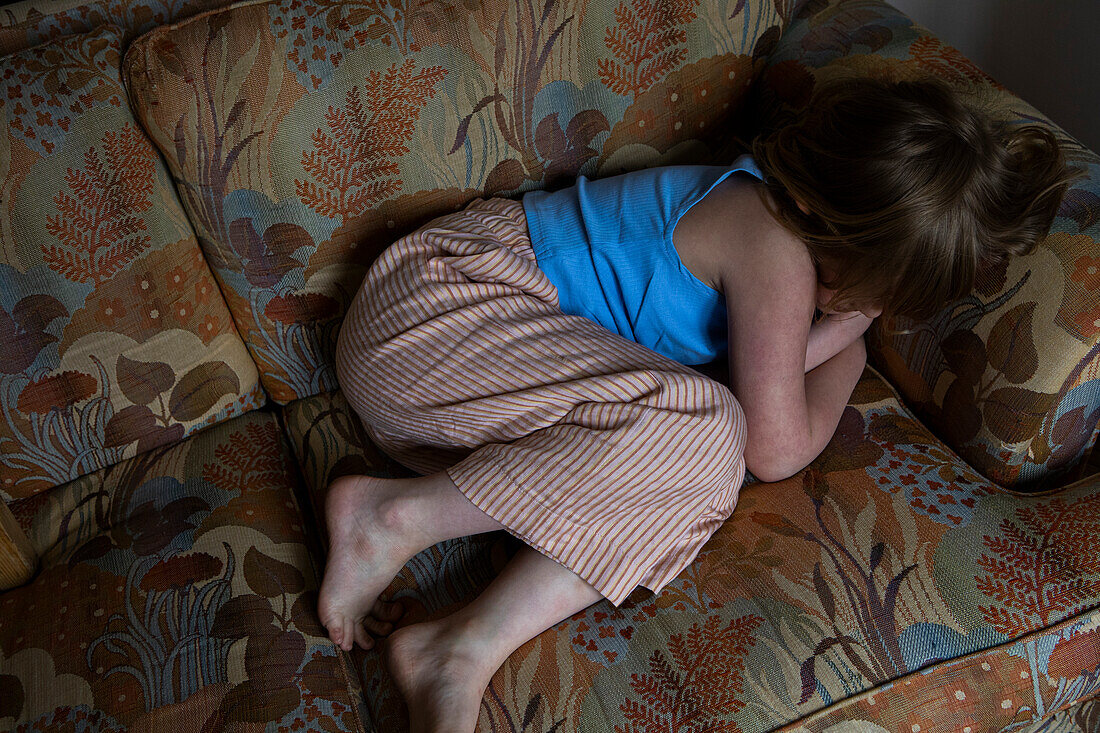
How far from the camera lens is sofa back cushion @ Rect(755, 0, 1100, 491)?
852mm

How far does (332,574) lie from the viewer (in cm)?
87

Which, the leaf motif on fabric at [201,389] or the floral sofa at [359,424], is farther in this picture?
the leaf motif on fabric at [201,389]

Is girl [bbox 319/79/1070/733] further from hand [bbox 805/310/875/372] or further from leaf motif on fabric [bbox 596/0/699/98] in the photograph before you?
leaf motif on fabric [bbox 596/0/699/98]

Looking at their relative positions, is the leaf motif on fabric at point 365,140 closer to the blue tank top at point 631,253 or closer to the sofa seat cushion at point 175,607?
the blue tank top at point 631,253

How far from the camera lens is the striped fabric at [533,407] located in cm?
81

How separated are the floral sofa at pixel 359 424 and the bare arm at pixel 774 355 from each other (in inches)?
1.8

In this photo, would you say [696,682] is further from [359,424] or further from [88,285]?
[88,285]

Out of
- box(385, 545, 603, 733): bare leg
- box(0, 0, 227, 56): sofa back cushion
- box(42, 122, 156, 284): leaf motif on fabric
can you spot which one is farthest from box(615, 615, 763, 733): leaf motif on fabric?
box(0, 0, 227, 56): sofa back cushion

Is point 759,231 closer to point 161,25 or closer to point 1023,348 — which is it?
point 1023,348

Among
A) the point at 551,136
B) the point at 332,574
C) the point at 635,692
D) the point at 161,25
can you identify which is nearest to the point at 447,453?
the point at 332,574

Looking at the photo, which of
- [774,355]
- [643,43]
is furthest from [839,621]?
[643,43]

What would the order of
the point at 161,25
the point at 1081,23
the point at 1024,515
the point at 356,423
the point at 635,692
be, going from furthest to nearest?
1. the point at 1081,23
2. the point at 356,423
3. the point at 161,25
4. the point at 1024,515
5. the point at 635,692

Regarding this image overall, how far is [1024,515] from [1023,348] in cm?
19

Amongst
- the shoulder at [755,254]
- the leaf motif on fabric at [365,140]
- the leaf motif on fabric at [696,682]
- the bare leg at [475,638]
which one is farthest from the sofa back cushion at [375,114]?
the leaf motif on fabric at [696,682]
